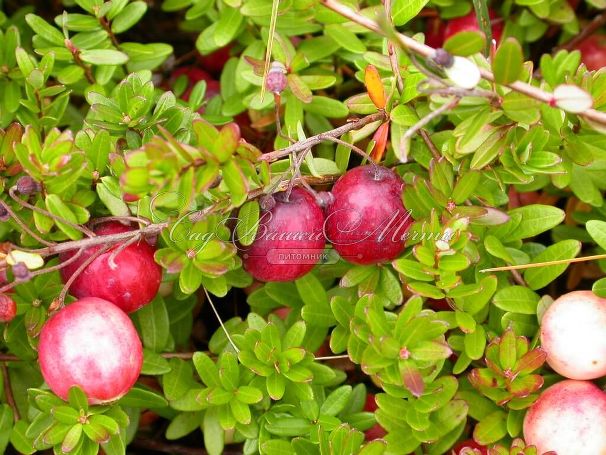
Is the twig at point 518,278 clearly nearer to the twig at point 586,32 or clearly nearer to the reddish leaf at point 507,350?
the reddish leaf at point 507,350

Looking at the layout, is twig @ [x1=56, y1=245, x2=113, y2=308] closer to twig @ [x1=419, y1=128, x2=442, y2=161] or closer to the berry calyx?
the berry calyx

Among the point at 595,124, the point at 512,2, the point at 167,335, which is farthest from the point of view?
the point at 512,2

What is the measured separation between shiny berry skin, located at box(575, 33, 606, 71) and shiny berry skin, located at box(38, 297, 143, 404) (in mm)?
1872

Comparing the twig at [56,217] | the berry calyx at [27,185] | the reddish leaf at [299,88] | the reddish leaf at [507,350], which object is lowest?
the reddish leaf at [507,350]

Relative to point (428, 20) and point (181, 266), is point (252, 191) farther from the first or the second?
point (428, 20)

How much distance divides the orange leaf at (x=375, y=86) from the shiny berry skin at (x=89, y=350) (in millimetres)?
877

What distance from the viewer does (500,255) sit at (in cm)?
211

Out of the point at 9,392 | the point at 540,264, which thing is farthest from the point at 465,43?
the point at 9,392

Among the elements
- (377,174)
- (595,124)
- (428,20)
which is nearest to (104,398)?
(377,174)

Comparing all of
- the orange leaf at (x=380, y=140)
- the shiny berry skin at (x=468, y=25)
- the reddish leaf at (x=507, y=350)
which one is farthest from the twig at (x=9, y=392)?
the shiny berry skin at (x=468, y=25)

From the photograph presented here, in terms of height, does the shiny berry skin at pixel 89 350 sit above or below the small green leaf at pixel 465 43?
below

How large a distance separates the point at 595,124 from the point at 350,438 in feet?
3.19

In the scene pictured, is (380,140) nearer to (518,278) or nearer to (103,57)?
(518,278)

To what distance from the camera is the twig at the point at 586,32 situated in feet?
9.04
